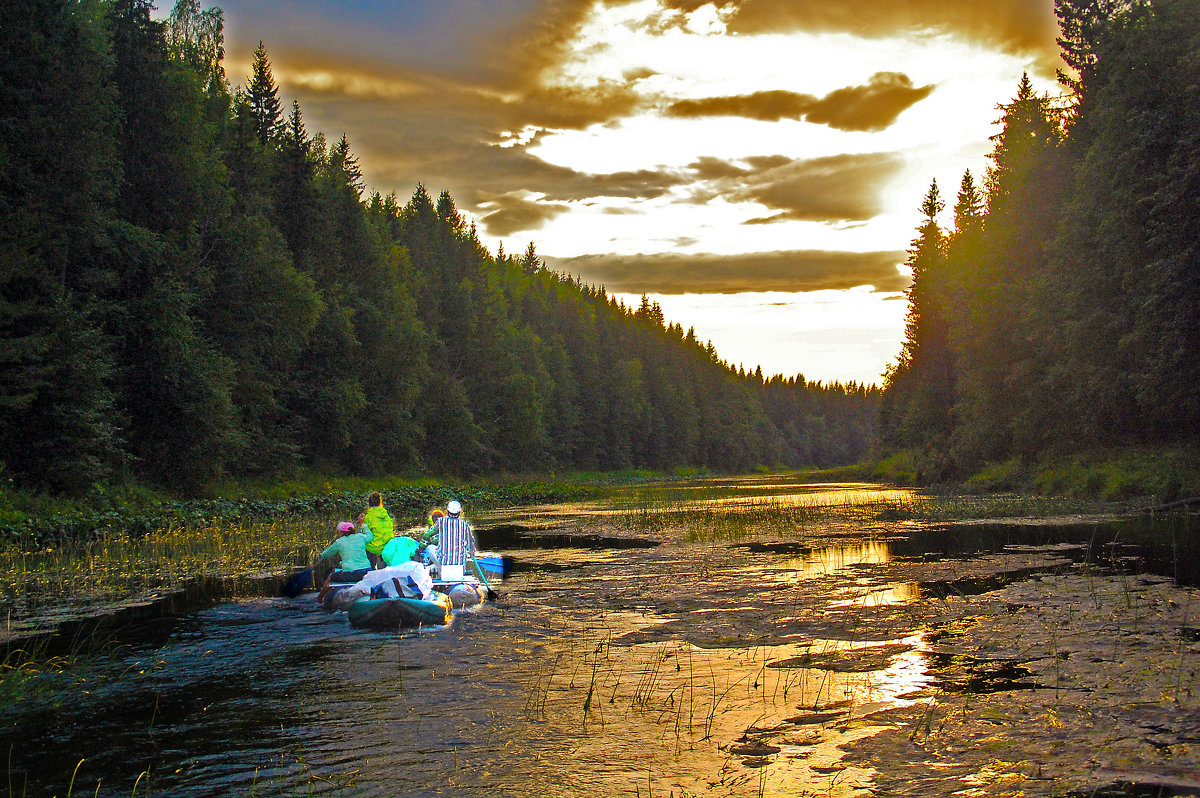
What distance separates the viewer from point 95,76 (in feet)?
106

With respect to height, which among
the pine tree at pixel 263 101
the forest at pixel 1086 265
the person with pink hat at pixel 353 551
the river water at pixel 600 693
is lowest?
the river water at pixel 600 693

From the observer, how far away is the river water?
745 cm

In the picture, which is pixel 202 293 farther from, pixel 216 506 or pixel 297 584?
pixel 297 584

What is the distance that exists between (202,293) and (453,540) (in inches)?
1194

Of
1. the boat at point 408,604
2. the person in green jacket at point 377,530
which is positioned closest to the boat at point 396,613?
the boat at point 408,604

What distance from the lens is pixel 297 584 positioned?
57.9ft

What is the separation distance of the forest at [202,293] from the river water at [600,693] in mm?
18391

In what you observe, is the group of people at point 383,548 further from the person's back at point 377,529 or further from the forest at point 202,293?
the forest at point 202,293

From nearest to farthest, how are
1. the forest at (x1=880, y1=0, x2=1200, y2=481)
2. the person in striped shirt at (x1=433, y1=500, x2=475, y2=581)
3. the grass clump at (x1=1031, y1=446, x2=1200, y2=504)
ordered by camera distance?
the person in striped shirt at (x1=433, y1=500, x2=475, y2=581) → the forest at (x1=880, y1=0, x2=1200, y2=481) → the grass clump at (x1=1031, y1=446, x2=1200, y2=504)

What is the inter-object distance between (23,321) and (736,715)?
29.1 meters

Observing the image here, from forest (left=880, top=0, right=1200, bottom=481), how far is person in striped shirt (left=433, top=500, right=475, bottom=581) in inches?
953

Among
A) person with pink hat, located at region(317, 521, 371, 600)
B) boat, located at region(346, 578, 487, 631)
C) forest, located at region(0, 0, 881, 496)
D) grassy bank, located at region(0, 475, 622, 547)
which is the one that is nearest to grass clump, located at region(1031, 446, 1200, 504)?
boat, located at region(346, 578, 487, 631)

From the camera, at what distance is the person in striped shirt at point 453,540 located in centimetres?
1767

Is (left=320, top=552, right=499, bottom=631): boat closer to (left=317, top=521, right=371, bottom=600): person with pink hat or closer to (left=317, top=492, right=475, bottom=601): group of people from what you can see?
(left=317, top=492, right=475, bottom=601): group of people
